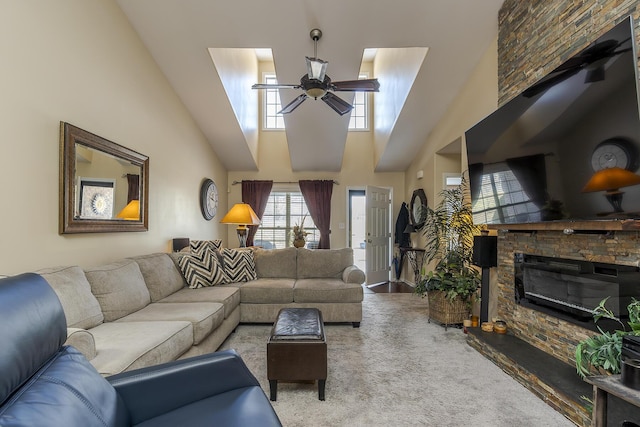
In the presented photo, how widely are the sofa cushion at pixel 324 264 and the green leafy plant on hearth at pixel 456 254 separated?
3.09 feet

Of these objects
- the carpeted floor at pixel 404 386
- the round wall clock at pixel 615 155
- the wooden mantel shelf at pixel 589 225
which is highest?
the round wall clock at pixel 615 155


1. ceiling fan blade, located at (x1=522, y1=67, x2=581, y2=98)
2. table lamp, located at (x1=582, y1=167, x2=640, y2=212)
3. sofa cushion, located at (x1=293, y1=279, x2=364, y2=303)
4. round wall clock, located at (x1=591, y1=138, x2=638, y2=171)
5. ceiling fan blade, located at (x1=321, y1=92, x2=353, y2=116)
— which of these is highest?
ceiling fan blade, located at (x1=321, y1=92, x2=353, y2=116)

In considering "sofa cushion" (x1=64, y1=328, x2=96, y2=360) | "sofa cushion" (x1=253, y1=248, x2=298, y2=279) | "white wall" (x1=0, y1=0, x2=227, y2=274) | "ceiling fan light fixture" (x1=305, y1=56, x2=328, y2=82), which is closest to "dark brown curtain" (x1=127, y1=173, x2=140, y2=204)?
"white wall" (x1=0, y1=0, x2=227, y2=274)

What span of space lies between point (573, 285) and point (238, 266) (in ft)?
10.4

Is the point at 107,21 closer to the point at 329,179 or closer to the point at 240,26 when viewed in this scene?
the point at 240,26

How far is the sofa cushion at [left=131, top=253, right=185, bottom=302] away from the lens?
2848mm

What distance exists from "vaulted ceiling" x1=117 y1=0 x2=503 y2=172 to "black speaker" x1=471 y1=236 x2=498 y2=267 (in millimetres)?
1999

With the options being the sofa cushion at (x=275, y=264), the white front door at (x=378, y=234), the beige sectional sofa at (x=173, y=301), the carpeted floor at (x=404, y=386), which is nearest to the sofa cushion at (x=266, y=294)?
the beige sectional sofa at (x=173, y=301)

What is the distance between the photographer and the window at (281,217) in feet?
21.3

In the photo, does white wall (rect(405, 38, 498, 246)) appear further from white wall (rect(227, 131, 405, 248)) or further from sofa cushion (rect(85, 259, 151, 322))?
sofa cushion (rect(85, 259, 151, 322))

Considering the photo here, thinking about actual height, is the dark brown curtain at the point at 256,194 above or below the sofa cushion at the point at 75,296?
above

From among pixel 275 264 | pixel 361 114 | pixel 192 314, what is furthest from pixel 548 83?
pixel 361 114

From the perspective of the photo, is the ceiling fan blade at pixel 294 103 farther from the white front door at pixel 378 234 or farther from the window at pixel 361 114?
the window at pixel 361 114

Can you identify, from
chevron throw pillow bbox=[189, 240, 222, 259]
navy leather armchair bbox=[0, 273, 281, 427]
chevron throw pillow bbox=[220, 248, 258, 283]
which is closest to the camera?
navy leather armchair bbox=[0, 273, 281, 427]
